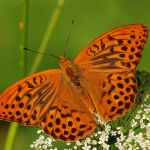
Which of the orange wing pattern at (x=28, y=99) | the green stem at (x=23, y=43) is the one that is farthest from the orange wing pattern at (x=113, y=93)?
the green stem at (x=23, y=43)

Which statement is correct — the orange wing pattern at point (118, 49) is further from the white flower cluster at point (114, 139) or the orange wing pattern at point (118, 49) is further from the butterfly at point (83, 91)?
the white flower cluster at point (114, 139)

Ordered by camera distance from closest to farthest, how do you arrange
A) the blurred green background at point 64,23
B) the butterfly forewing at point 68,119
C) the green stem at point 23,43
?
the butterfly forewing at point 68,119 < the green stem at point 23,43 < the blurred green background at point 64,23

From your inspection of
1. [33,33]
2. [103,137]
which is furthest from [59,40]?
[103,137]

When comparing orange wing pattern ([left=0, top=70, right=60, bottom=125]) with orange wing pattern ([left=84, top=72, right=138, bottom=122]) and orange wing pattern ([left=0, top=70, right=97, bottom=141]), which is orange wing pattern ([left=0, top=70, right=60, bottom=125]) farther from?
orange wing pattern ([left=84, top=72, right=138, bottom=122])

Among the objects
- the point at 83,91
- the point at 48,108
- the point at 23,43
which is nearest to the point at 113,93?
the point at 83,91

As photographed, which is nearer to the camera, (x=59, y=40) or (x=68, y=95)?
(x=68, y=95)

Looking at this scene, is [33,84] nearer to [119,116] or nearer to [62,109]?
[62,109]

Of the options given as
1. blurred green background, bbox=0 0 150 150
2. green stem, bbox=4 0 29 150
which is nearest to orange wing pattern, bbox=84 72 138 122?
green stem, bbox=4 0 29 150

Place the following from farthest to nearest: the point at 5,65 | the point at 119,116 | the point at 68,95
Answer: the point at 5,65, the point at 68,95, the point at 119,116

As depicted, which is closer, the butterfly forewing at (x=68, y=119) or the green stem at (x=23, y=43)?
the butterfly forewing at (x=68, y=119)
